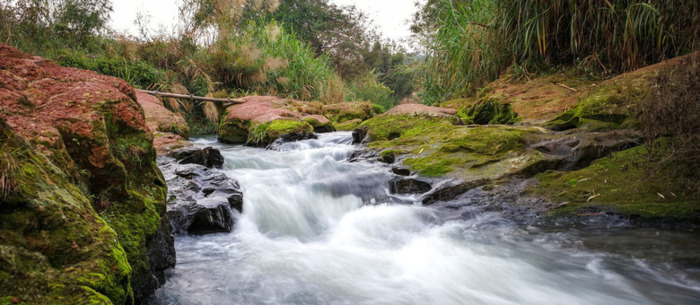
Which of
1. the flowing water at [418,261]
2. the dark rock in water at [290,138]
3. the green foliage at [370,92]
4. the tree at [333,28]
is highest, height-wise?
the tree at [333,28]

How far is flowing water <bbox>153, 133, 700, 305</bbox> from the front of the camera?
2.64 metres

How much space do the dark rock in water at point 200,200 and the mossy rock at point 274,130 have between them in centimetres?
366

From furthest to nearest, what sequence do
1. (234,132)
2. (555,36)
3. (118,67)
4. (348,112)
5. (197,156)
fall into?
1. (348,112)
2. (118,67)
3. (234,132)
4. (555,36)
5. (197,156)

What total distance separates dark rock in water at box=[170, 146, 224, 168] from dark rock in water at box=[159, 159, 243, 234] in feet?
2.33

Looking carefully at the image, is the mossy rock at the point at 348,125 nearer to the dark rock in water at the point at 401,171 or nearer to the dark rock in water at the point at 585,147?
the dark rock in water at the point at 401,171

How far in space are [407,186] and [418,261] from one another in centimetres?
153

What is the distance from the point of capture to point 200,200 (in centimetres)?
370

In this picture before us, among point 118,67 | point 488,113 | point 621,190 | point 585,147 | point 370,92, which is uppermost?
point 118,67

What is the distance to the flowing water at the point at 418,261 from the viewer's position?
8.68 ft

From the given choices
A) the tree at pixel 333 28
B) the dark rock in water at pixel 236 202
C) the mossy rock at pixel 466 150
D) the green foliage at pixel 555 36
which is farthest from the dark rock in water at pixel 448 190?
the tree at pixel 333 28

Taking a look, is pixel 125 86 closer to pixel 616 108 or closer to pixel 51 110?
pixel 51 110

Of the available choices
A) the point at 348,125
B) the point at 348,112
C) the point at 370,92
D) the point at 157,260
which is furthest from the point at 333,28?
the point at 157,260

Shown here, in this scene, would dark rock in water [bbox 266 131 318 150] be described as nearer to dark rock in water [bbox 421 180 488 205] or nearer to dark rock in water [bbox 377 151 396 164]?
dark rock in water [bbox 377 151 396 164]

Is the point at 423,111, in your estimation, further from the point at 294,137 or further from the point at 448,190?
the point at 448,190
